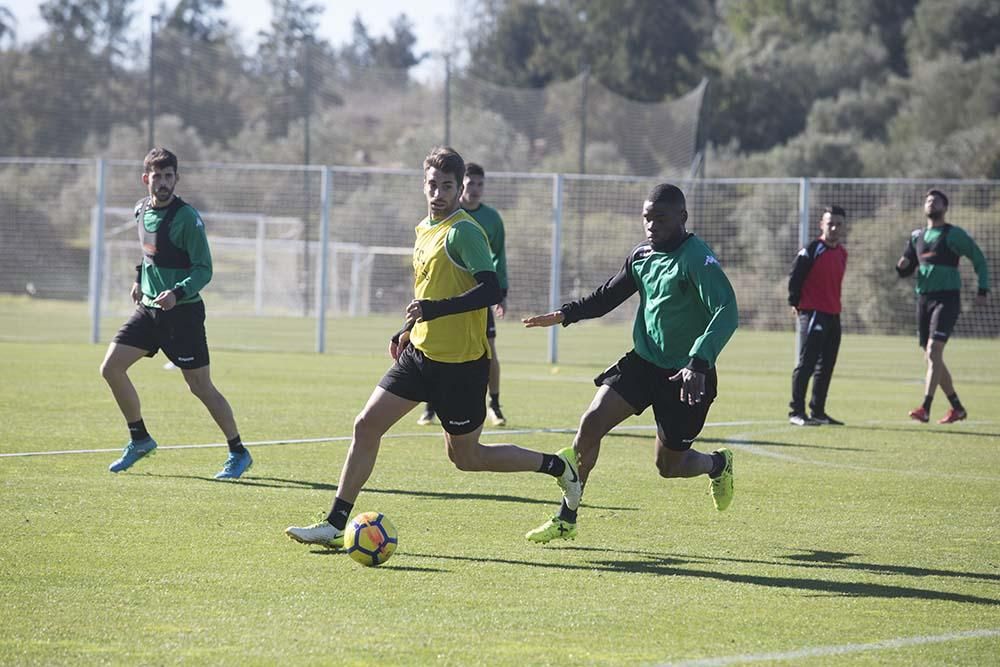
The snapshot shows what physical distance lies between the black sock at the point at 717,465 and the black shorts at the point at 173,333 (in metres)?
3.81

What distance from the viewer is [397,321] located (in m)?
38.8

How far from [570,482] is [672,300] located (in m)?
1.17

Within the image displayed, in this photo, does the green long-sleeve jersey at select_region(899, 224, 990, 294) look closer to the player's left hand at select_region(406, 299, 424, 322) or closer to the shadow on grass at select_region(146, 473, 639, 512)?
the shadow on grass at select_region(146, 473, 639, 512)

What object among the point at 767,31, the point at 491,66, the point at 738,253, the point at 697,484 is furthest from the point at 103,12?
the point at 697,484

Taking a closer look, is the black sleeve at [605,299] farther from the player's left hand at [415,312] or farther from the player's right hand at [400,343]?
the player's left hand at [415,312]

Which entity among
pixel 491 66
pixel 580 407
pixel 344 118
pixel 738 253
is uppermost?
pixel 491 66

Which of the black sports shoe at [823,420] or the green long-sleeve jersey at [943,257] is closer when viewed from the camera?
the black sports shoe at [823,420]

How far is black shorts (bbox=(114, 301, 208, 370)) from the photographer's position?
1029cm

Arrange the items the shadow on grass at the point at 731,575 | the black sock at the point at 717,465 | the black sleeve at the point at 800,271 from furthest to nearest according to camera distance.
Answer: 1. the black sleeve at the point at 800,271
2. the black sock at the point at 717,465
3. the shadow on grass at the point at 731,575

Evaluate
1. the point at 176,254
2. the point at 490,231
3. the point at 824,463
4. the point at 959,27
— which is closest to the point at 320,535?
the point at 176,254

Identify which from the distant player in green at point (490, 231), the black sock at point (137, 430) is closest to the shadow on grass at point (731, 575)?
the black sock at point (137, 430)

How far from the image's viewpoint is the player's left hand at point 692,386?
24.0 feet

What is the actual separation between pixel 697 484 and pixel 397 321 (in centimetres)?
2854

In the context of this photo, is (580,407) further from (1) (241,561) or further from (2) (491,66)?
(2) (491,66)
